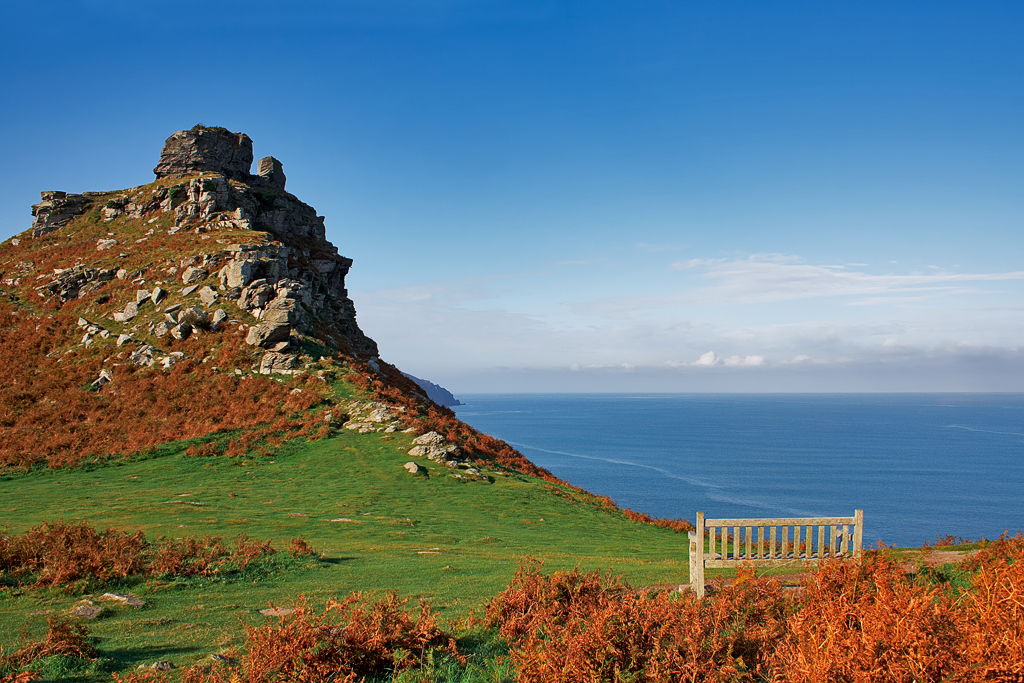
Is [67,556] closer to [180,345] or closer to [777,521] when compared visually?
[777,521]

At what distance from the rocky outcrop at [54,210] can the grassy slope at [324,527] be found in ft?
146

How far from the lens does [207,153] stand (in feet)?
211

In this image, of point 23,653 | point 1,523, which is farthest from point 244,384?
point 23,653

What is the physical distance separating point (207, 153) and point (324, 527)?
60992 mm

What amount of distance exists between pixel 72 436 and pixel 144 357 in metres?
8.02

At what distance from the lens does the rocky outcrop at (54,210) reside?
5806cm

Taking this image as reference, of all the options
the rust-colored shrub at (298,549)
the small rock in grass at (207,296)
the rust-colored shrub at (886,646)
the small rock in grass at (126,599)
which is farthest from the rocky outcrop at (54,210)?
the rust-colored shrub at (886,646)

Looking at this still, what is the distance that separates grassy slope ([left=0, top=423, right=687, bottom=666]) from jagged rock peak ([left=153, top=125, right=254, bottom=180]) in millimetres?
46987

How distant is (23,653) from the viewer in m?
7.61

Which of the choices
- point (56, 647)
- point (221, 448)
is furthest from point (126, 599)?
point (221, 448)

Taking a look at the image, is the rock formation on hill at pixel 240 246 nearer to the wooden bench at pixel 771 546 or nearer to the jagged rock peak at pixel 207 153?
the jagged rock peak at pixel 207 153

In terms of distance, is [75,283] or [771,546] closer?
[771,546]

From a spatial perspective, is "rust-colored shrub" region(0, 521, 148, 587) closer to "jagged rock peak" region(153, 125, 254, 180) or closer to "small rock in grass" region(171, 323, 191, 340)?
"small rock in grass" region(171, 323, 191, 340)

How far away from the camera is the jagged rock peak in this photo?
207 ft
